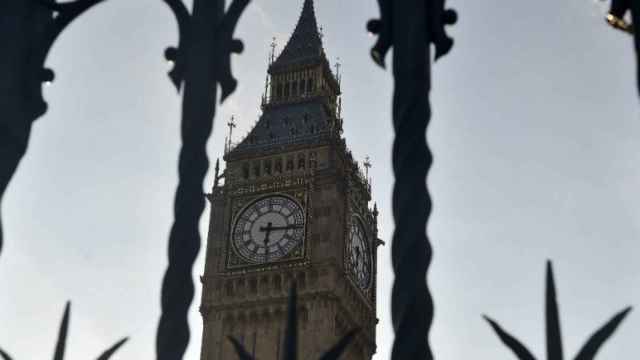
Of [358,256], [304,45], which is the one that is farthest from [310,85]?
[358,256]

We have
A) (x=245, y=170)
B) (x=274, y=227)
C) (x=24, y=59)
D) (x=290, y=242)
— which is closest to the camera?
(x=24, y=59)

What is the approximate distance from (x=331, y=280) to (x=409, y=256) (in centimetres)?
4430

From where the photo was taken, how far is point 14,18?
13.9 feet

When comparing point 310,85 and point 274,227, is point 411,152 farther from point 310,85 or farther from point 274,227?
point 310,85

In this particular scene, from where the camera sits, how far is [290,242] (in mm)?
49031

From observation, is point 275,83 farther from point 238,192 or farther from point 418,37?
point 418,37

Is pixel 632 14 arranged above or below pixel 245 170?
below

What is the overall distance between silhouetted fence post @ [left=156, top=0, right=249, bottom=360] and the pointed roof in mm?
49799

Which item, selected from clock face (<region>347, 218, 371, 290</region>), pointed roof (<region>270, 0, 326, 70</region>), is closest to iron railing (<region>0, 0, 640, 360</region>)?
clock face (<region>347, 218, 371, 290</region>)

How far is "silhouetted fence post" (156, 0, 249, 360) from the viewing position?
3.53m

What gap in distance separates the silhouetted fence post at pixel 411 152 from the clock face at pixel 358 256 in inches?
1801

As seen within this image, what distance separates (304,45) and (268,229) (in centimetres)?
1257

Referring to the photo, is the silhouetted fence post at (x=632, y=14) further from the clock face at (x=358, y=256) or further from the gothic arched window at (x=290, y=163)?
the gothic arched window at (x=290, y=163)

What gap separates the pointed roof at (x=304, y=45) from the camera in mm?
54312
